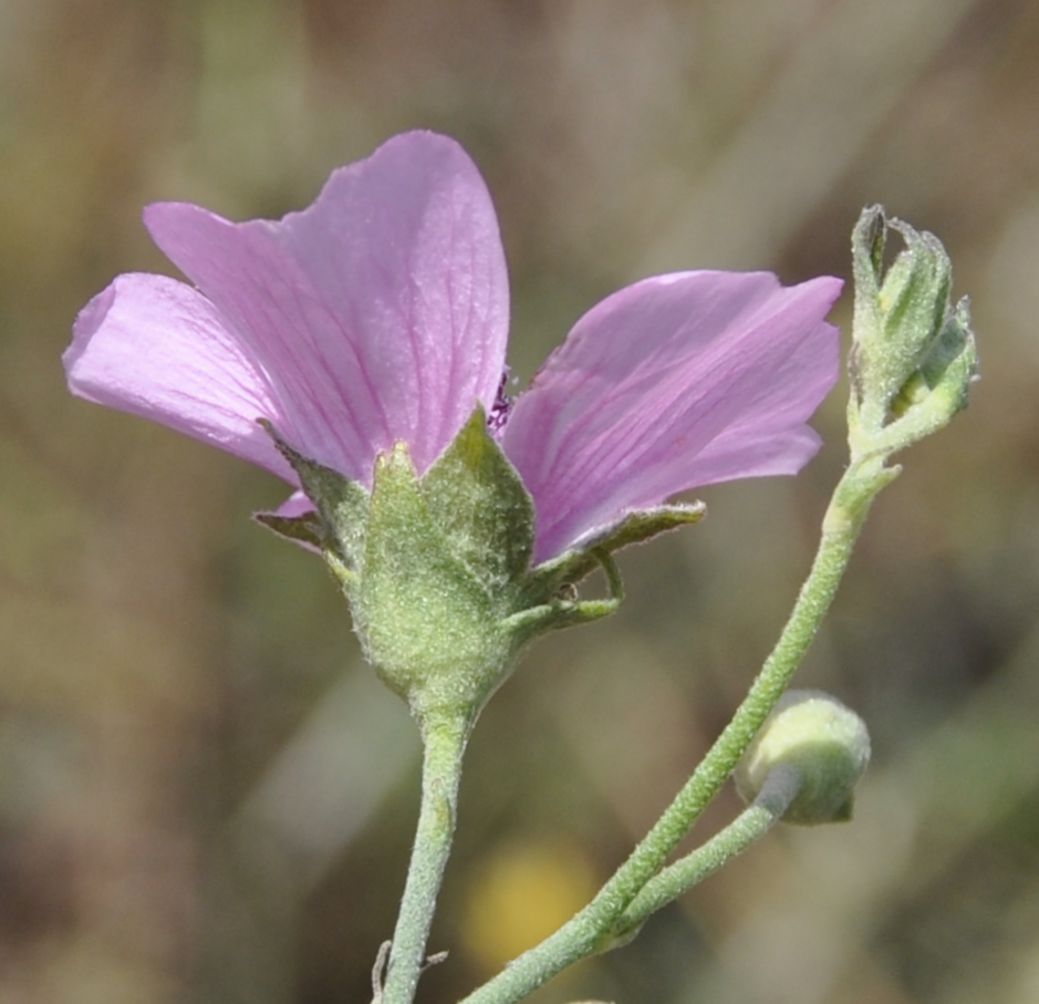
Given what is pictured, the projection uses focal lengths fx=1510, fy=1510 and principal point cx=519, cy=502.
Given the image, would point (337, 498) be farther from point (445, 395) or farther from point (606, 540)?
point (606, 540)

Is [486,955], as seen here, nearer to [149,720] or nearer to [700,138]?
[149,720]

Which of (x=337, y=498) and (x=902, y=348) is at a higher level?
(x=902, y=348)

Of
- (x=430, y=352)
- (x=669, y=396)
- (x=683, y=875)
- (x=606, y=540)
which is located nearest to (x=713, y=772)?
(x=683, y=875)

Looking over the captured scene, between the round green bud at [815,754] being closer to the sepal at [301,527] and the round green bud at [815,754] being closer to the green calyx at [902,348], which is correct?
the green calyx at [902,348]

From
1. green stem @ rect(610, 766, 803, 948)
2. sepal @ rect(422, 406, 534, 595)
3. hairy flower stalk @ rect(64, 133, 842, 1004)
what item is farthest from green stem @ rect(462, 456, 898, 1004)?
sepal @ rect(422, 406, 534, 595)

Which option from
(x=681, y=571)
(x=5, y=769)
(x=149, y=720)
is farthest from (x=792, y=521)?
(x=5, y=769)

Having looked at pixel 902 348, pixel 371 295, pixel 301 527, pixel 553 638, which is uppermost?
pixel 902 348

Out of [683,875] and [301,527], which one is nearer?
[683,875]
